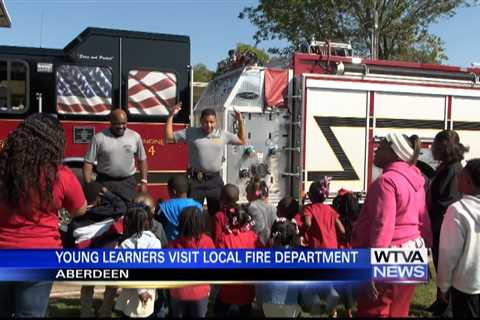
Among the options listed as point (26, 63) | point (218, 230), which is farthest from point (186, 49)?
point (218, 230)

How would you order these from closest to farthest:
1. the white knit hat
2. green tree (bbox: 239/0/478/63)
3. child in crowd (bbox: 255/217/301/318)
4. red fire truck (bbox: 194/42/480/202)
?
the white knit hat, child in crowd (bbox: 255/217/301/318), red fire truck (bbox: 194/42/480/202), green tree (bbox: 239/0/478/63)

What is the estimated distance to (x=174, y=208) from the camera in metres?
4.07

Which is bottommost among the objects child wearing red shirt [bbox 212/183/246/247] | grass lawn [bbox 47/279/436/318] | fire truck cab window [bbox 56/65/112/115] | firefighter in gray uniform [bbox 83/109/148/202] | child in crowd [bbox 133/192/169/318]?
grass lawn [bbox 47/279/436/318]

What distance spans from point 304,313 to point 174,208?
148 centimetres

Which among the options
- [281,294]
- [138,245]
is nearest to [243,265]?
[281,294]

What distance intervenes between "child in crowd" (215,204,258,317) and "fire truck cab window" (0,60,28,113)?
154 inches

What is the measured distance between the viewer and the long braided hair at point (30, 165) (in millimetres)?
2664

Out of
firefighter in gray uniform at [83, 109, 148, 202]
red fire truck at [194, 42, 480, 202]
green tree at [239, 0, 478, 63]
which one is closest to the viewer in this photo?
firefighter in gray uniform at [83, 109, 148, 202]

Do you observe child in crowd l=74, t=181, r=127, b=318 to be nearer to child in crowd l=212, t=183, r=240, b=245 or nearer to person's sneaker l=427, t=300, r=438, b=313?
child in crowd l=212, t=183, r=240, b=245

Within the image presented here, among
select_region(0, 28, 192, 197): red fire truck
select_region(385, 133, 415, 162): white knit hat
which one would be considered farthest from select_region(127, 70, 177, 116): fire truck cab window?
select_region(385, 133, 415, 162): white knit hat

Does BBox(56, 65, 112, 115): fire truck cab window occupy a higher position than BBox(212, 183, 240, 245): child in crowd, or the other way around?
BBox(56, 65, 112, 115): fire truck cab window

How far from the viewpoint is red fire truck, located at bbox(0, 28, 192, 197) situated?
647cm

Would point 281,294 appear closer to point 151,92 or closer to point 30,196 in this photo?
point 30,196

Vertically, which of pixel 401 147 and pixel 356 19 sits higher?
pixel 356 19
